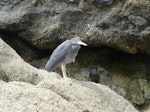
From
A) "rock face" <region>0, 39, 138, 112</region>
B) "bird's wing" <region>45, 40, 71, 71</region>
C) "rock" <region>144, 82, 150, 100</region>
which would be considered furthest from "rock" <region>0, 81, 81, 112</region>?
"rock" <region>144, 82, 150, 100</region>

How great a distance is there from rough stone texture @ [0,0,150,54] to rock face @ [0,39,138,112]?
7.98 feet

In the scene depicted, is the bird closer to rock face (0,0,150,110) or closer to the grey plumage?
the grey plumage

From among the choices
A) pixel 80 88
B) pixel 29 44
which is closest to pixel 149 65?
pixel 29 44

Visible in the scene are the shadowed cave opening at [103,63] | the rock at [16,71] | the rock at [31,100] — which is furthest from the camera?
the shadowed cave opening at [103,63]

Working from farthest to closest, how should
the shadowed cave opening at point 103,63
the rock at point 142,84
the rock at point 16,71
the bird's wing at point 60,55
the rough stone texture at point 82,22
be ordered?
the shadowed cave opening at point 103,63
the rock at point 142,84
the rough stone texture at point 82,22
the rock at point 16,71
the bird's wing at point 60,55

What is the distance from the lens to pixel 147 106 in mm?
7664

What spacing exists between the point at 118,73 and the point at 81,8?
1.50 metres

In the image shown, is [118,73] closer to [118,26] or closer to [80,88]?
[118,26]

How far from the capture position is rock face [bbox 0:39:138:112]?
3.86 metres

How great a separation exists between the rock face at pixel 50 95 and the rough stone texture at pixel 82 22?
2.43 m

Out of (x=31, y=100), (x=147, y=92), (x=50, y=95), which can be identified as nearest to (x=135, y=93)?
(x=147, y=92)

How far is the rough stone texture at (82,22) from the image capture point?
744 cm

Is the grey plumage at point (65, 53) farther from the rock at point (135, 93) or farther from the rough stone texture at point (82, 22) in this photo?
the rock at point (135, 93)

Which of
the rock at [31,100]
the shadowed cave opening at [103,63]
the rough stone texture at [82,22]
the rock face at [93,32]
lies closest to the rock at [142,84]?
the rock face at [93,32]
